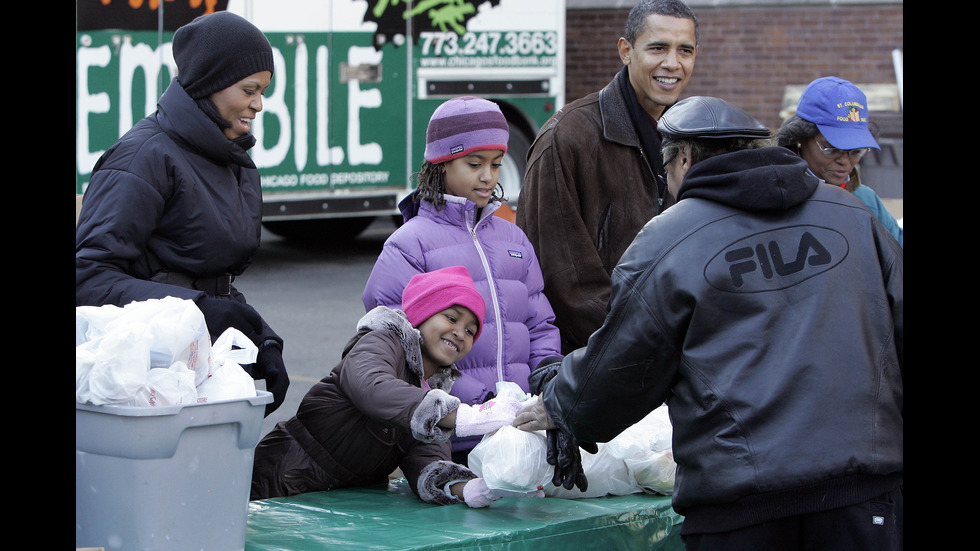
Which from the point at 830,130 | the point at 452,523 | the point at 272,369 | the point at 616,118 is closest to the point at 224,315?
the point at 272,369

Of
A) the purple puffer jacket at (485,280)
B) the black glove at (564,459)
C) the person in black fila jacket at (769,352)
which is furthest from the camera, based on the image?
the purple puffer jacket at (485,280)

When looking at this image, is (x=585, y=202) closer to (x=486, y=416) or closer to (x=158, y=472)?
(x=486, y=416)

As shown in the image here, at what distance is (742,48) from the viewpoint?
1502 centimetres

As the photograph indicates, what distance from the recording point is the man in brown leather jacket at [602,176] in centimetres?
405

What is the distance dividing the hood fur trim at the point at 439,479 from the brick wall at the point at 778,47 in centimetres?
1173

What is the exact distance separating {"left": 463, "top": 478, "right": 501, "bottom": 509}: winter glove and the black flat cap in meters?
1.25

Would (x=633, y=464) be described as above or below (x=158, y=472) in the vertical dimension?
below

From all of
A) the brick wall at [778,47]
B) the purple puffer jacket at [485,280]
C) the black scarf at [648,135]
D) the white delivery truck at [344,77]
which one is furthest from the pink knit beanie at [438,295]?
the brick wall at [778,47]

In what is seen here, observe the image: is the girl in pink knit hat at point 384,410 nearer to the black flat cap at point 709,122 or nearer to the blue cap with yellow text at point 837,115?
the black flat cap at point 709,122

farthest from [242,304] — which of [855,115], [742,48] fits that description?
[742,48]

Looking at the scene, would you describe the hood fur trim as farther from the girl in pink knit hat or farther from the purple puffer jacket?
the purple puffer jacket

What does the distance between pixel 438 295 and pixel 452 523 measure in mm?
682

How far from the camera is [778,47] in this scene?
49.1ft

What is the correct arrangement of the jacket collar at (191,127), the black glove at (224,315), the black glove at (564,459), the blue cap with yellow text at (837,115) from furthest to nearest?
1. the blue cap with yellow text at (837,115)
2. the jacket collar at (191,127)
3. the black glove at (224,315)
4. the black glove at (564,459)
